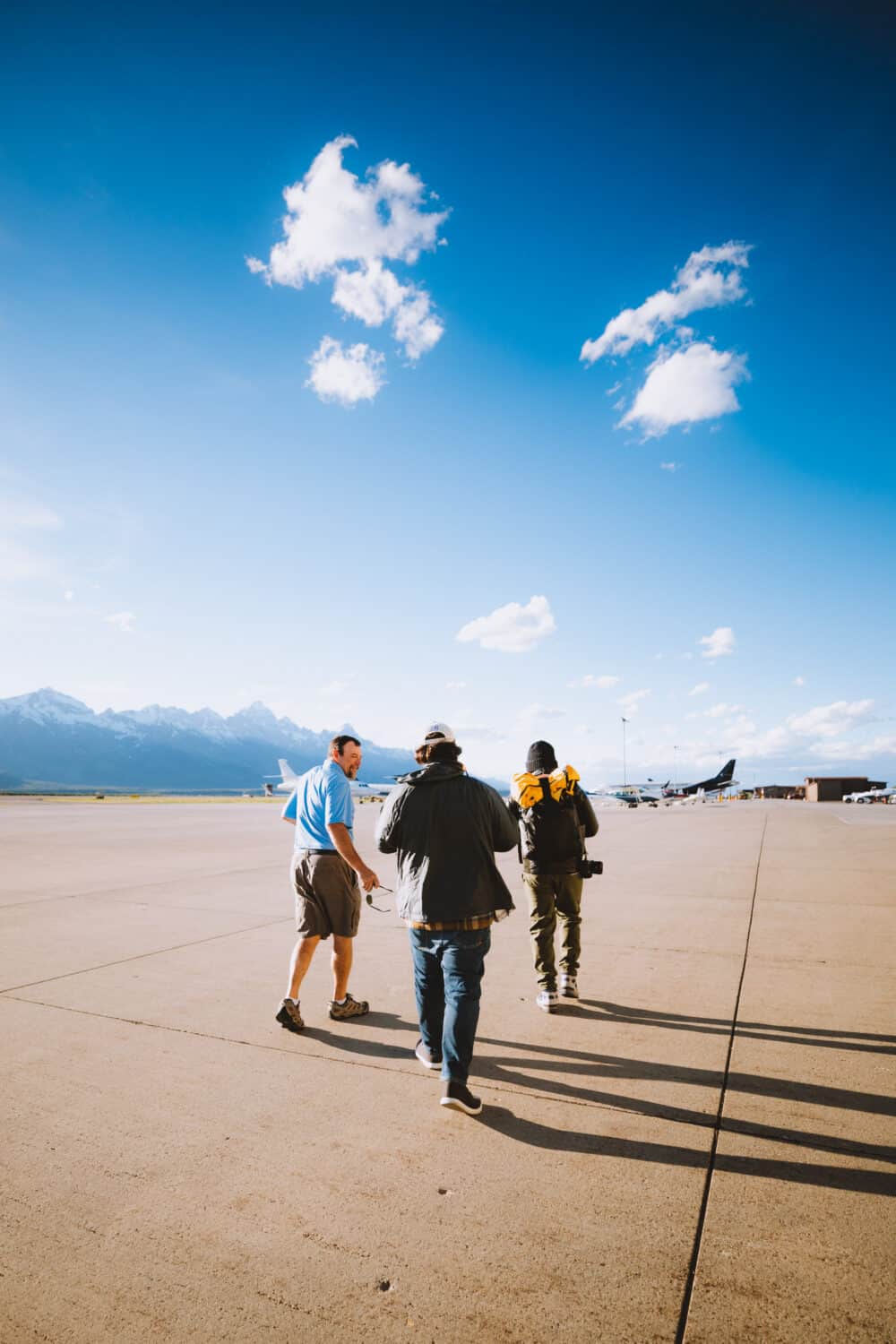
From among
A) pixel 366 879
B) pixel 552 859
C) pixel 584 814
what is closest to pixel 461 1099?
pixel 366 879

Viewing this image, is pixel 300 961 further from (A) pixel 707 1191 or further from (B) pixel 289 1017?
(A) pixel 707 1191

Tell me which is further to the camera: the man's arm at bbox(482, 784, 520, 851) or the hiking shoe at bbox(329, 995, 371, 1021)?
the hiking shoe at bbox(329, 995, 371, 1021)

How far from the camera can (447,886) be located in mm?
3738

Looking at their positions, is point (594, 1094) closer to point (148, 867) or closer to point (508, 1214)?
point (508, 1214)

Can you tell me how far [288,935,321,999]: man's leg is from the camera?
4.59 meters

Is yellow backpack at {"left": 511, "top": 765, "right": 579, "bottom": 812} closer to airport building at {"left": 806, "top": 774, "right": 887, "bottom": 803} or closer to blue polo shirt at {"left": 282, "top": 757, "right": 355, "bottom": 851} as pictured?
blue polo shirt at {"left": 282, "top": 757, "right": 355, "bottom": 851}

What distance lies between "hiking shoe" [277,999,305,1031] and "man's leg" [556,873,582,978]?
2008 mm

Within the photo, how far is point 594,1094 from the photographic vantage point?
12.1 ft

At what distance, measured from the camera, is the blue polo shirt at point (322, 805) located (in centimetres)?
455

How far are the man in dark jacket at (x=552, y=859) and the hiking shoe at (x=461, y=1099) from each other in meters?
1.77

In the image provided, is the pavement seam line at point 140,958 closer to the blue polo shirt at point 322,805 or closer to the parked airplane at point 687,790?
the blue polo shirt at point 322,805

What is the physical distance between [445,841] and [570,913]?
6.57 ft

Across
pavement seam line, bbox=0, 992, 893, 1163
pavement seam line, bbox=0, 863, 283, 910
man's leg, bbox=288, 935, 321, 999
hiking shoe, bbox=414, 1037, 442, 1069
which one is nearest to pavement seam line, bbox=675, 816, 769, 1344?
pavement seam line, bbox=0, 992, 893, 1163

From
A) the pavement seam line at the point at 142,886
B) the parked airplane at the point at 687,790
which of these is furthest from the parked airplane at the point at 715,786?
the pavement seam line at the point at 142,886
